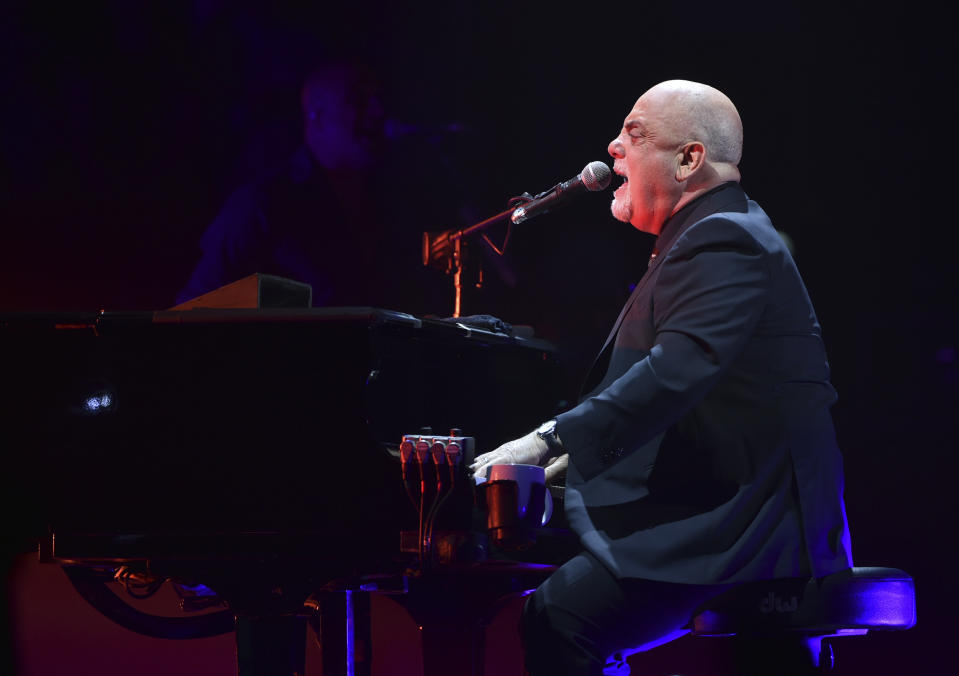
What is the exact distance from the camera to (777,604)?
1570 millimetres

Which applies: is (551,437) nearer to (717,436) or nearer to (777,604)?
(717,436)

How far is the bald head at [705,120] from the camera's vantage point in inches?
71.0

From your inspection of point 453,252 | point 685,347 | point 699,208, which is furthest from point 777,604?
point 453,252

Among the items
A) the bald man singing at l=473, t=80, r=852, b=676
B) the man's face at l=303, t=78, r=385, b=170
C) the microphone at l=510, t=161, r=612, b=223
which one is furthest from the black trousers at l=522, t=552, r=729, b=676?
the man's face at l=303, t=78, r=385, b=170

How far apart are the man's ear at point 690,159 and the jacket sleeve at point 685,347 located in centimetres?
21

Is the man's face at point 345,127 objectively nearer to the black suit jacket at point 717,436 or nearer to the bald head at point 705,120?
the bald head at point 705,120

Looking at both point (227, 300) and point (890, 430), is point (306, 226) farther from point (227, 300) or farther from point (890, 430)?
point (890, 430)

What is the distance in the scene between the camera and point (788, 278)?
1648mm

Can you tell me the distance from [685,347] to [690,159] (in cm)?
47

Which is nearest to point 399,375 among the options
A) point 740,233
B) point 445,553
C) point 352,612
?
point 445,553

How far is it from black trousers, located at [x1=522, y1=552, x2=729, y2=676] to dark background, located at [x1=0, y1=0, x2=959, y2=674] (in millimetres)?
1792

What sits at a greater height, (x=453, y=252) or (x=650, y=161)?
(x=453, y=252)

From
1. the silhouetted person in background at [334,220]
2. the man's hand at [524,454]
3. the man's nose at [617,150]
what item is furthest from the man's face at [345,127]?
the man's hand at [524,454]

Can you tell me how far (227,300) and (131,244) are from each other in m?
1.86
